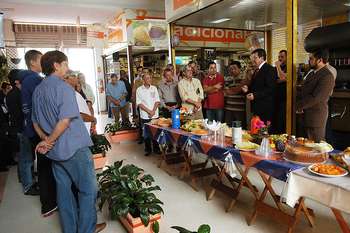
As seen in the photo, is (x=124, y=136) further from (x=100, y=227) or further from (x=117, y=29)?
(x=100, y=227)

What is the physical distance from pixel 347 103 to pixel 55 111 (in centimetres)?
445

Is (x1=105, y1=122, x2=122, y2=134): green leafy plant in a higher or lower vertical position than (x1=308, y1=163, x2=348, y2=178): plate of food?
lower

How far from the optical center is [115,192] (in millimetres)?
2605

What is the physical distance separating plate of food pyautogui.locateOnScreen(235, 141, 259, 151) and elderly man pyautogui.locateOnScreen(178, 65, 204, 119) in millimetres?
2211

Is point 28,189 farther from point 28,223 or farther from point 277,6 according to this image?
point 277,6

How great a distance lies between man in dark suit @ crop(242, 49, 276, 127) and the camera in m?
3.60

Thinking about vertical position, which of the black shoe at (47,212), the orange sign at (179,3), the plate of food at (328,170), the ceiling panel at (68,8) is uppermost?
the ceiling panel at (68,8)

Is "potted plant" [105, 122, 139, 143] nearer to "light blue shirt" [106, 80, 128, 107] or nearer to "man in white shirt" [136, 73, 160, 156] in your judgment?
"light blue shirt" [106, 80, 128, 107]

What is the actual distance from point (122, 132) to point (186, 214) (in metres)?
3.69

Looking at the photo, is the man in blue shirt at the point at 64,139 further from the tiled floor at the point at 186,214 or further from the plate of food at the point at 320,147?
the plate of food at the point at 320,147

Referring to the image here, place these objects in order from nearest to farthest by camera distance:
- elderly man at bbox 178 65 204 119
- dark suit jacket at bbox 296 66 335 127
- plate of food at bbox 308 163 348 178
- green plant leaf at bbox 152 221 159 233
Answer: plate of food at bbox 308 163 348 178, green plant leaf at bbox 152 221 159 233, dark suit jacket at bbox 296 66 335 127, elderly man at bbox 178 65 204 119

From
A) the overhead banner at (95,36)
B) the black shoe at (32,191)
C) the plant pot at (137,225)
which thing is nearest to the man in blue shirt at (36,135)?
the black shoe at (32,191)

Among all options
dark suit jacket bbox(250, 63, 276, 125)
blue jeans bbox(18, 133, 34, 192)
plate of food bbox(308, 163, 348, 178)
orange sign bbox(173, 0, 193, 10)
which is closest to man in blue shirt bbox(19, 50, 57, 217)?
blue jeans bbox(18, 133, 34, 192)

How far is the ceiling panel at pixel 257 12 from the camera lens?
6.14 meters
